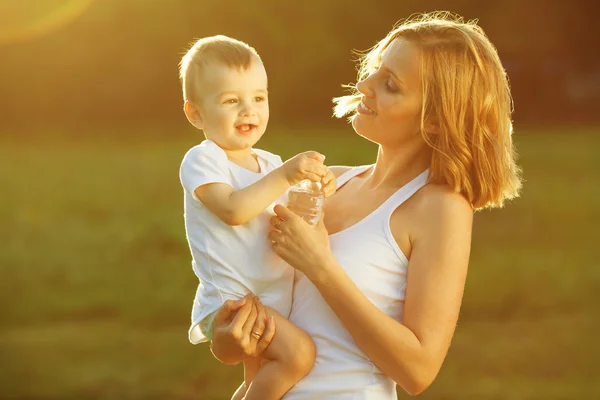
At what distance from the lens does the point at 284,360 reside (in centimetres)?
268

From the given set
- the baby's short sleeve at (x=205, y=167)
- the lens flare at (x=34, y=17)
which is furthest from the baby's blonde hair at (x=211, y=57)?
the lens flare at (x=34, y=17)

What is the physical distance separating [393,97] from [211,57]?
544 mm

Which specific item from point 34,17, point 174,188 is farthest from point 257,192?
point 34,17

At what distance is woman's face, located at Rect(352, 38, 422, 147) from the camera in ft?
9.18

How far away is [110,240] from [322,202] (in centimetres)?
1230

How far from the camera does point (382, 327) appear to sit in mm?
2576

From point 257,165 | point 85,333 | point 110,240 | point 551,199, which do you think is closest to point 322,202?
point 257,165

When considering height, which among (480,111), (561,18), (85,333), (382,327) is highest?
(561,18)

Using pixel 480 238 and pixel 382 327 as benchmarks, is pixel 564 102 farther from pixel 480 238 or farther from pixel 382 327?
pixel 382 327

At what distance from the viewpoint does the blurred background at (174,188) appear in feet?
34.2

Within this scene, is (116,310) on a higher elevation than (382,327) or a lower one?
lower

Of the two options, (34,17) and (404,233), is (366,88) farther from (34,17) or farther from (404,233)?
(34,17)

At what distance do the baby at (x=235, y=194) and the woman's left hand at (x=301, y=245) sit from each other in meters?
0.08

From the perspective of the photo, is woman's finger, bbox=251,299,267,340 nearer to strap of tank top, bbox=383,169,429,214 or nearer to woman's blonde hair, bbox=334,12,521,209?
strap of tank top, bbox=383,169,429,214
